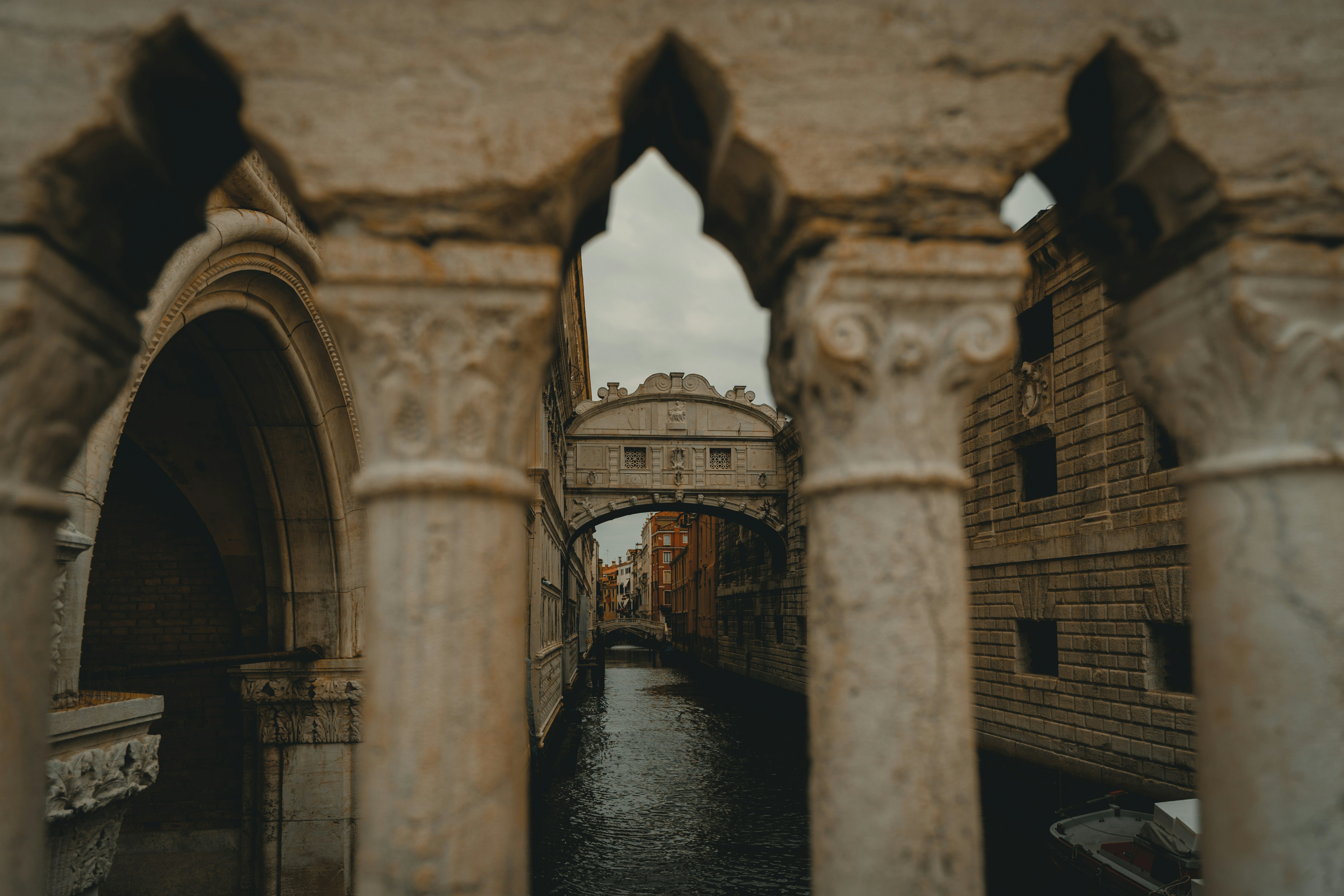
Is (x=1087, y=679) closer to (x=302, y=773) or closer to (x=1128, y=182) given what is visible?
(x=302, y=773)

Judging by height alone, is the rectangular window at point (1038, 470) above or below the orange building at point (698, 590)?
above

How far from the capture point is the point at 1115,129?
1.72 m

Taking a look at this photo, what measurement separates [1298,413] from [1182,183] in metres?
0.51

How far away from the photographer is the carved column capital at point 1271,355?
1.55 m

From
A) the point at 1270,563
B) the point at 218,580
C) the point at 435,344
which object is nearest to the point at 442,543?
the point at 435,344

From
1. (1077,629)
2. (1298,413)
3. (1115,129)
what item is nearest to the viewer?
(1298,413)

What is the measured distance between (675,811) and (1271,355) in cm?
947

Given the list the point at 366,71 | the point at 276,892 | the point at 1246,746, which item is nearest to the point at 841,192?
the point at 366,71

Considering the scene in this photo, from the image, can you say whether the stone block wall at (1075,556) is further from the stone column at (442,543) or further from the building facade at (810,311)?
the stone column at (442,543)

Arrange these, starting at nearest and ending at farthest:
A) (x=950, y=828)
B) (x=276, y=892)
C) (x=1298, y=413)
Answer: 1. (x=950, y=828)
2. (x=1298, y=413)
3. (x=276, y=892)

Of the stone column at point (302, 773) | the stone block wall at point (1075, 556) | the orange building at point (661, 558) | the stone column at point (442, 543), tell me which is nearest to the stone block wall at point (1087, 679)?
the stone block wall at point (1075, 556)

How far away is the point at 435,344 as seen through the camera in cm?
151

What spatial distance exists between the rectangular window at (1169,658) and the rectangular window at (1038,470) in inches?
83.9

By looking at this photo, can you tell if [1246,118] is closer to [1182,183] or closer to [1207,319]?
[1182,183]
